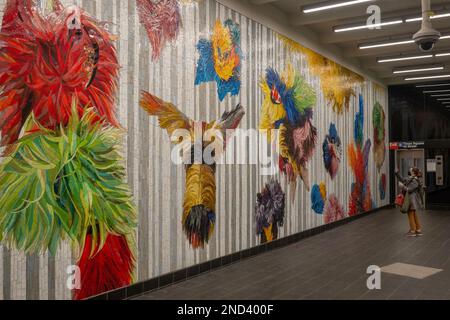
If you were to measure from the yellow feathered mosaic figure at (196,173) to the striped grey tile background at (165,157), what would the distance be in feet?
0.37

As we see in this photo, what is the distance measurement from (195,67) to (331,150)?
4971mm

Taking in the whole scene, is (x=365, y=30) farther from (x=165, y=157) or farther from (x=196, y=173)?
(x=165, y=157)

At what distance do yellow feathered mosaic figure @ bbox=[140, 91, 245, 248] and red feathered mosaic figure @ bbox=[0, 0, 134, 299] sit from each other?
34.4 inches

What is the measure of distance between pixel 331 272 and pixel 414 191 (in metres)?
3.41

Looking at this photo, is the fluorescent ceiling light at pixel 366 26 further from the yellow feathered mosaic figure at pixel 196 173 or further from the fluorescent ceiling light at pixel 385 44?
the yellow feathered mosaic figure at pixel 196 173

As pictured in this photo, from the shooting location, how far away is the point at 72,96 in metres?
3.97

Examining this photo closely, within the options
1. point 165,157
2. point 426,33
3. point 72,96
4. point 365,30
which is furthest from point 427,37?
point 365,30

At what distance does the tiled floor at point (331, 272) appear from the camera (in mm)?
4617

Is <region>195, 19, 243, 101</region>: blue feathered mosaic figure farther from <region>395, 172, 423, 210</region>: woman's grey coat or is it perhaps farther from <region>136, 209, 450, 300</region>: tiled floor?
<region>395, 172, 423, 210</region>: woman's grey coat

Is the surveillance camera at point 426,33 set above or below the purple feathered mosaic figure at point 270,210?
above

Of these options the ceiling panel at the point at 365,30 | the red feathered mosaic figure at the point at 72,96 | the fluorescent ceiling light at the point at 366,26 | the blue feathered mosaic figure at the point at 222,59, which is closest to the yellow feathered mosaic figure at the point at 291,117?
the blue feathered mosaic figure at the point at 222,59

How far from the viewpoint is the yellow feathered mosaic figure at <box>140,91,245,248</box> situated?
16.7 feet

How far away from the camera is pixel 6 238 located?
3455mm

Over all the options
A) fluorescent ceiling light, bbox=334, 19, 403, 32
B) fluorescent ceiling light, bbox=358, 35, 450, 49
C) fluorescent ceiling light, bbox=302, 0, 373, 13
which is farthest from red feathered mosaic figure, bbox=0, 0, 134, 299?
fluorescent ceiling light, bbox=358, 35, 450, 49
